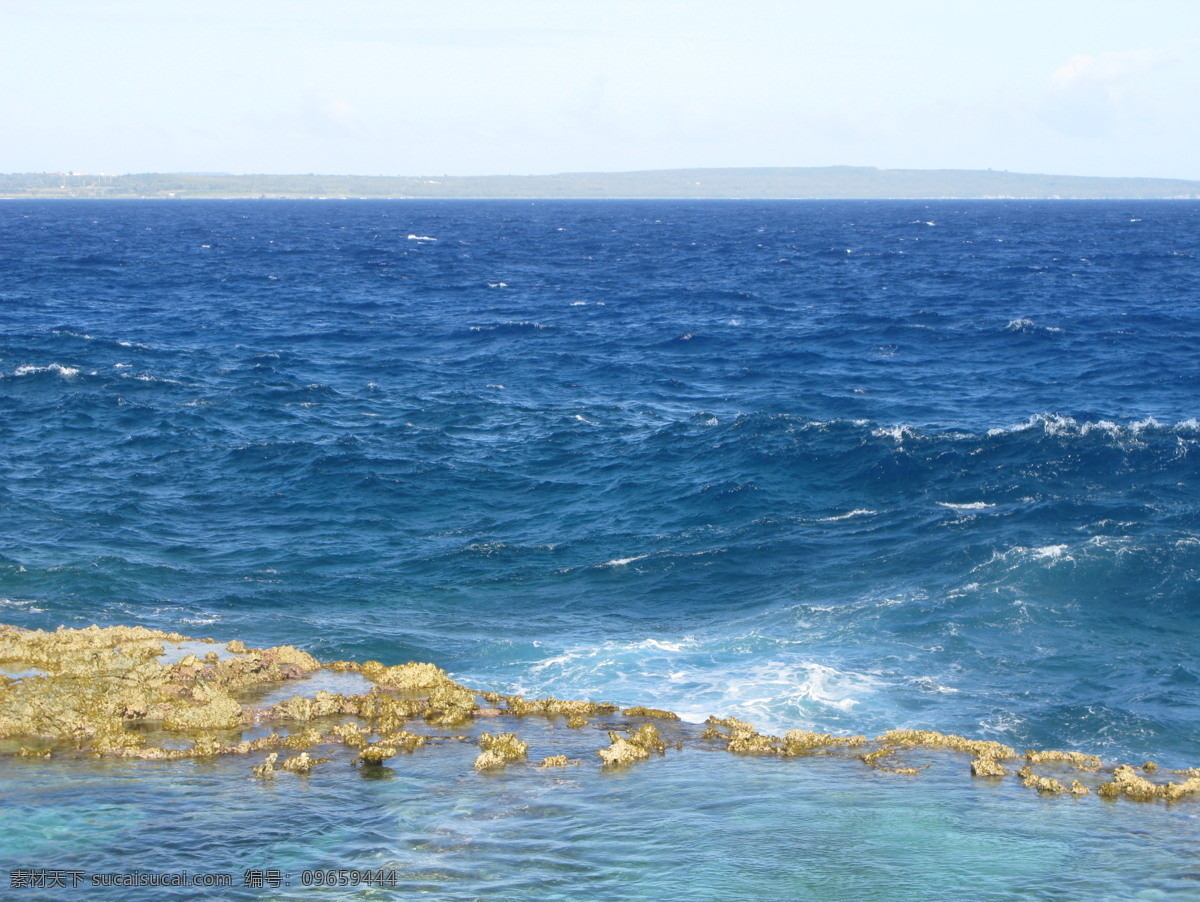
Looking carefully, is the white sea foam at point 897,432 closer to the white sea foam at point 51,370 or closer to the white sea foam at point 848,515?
the white sea foam at point 848,515

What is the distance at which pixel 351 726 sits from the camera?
862 inches

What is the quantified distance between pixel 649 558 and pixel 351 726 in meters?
17.3

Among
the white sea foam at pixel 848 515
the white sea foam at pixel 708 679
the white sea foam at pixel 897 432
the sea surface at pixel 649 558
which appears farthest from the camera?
the white sea foam at pixel 897 432

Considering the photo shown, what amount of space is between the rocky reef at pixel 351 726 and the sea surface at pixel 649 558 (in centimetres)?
74

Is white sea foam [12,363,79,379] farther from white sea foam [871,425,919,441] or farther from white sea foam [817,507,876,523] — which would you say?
white sea foam [871,425,919,441]

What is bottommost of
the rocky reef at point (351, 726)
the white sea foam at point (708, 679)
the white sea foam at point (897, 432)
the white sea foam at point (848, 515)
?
the white sea foam at point (708, 679)

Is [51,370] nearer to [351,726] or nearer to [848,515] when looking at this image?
[848,515]

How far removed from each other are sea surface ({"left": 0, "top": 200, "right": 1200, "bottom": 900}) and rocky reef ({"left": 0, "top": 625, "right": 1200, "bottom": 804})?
2.43 ft

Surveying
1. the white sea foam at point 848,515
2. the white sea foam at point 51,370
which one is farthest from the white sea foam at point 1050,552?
the white sea foam at point 51,370

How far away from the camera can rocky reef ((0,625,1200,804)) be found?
67.3 feet

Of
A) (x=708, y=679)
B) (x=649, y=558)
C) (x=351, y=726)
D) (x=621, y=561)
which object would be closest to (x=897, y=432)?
(x=649, y=558)

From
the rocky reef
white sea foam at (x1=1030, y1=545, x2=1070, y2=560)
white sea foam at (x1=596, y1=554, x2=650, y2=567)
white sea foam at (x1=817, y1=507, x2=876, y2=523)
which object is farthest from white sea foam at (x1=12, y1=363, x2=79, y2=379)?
white sea foam at (x1=1030, y1=545, x2=1070, y2=560)

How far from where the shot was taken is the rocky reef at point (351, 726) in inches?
808

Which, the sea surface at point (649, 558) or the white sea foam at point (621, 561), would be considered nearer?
the sea surface at point (649, 558)
